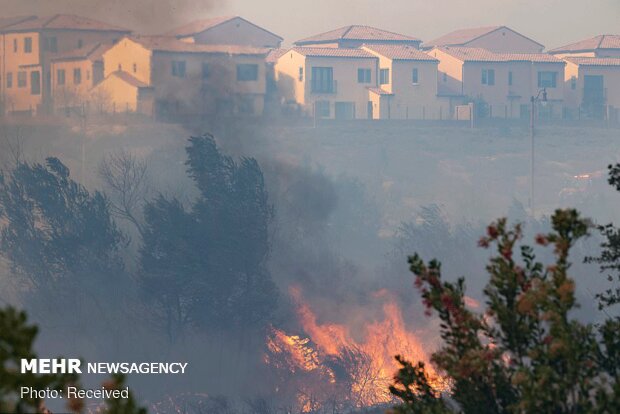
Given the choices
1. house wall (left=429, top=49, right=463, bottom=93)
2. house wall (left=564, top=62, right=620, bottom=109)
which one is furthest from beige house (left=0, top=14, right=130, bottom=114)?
house wall (left=564, top=62, right=620, bottom=109)

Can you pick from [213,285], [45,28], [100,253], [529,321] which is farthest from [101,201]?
[529,321]

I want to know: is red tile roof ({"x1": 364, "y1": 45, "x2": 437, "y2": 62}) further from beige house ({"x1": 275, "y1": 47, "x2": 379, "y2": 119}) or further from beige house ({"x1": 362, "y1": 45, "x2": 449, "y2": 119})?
beige house ({"x1": 275, "y1": 47, "x2": 379, "y2": 119})

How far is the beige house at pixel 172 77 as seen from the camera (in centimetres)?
13538

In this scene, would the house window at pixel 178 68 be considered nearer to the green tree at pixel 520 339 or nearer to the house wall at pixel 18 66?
the house wall at pixel 18 66

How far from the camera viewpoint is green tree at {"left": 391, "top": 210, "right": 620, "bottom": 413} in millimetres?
22812

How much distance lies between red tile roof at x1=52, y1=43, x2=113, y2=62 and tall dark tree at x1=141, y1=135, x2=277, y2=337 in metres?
40.7

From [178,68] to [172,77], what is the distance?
43.9 inches

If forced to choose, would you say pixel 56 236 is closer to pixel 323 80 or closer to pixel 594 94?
pixel 323 80

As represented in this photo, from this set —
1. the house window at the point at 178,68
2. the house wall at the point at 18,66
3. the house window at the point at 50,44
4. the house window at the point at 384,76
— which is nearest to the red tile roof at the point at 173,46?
the house window at the point at 178,68

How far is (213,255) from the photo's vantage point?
9756 cm

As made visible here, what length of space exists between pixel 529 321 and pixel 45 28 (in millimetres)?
115970

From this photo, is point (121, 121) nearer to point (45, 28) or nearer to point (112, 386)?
point (45, 28)

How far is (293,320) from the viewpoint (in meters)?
101

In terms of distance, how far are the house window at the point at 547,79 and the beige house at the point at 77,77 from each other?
220 ft
